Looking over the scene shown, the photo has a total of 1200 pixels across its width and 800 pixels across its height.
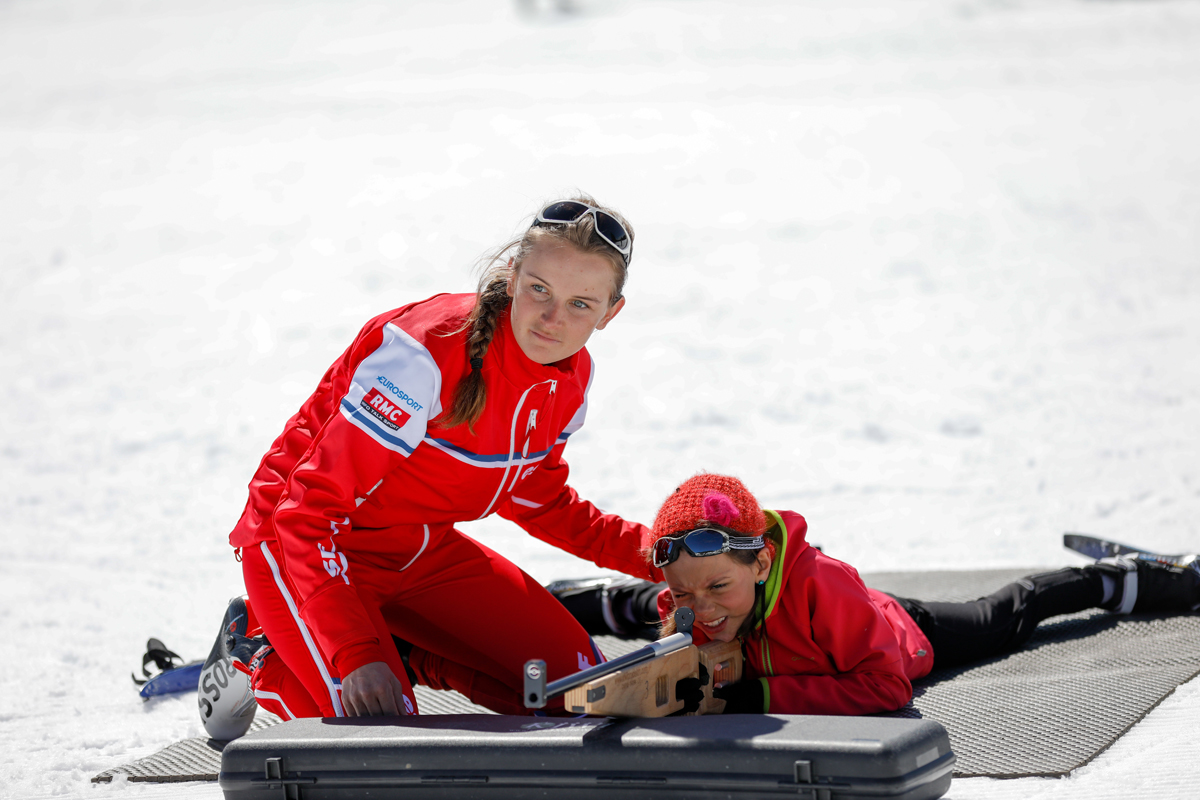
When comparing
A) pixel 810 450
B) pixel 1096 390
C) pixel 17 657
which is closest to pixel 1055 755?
pixel 17 657

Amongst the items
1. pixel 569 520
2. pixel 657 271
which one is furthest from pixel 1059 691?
pixel 657 271

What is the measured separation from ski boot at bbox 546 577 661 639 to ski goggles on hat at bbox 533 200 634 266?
1456mm

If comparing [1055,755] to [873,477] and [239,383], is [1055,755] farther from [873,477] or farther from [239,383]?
[239,383]

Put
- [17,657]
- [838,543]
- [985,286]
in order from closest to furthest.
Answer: [17,657] → [838,543] → [985,286]

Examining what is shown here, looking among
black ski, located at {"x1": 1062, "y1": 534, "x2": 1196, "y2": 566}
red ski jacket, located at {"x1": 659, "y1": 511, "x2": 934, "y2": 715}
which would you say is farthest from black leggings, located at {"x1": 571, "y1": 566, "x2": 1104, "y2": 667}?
red ski jacket, located at {"x1": 659, "y1": 511, "x2": 934, "y2": 715}

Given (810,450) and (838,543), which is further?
(810,450)

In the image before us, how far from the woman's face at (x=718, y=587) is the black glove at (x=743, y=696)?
127 mm

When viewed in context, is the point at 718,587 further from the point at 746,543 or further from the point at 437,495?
the point at 437,495

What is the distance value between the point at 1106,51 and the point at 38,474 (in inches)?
522

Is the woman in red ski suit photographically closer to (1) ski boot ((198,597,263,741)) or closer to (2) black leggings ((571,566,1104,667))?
(1) ski boot ((198,597,263,741))

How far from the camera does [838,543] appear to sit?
4.94 metres

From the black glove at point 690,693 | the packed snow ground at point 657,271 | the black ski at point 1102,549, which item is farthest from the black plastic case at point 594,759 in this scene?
the black ski at point 1102,549

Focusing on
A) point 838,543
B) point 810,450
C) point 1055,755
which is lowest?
point 1055,755

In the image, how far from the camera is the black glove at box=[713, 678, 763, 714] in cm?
233
